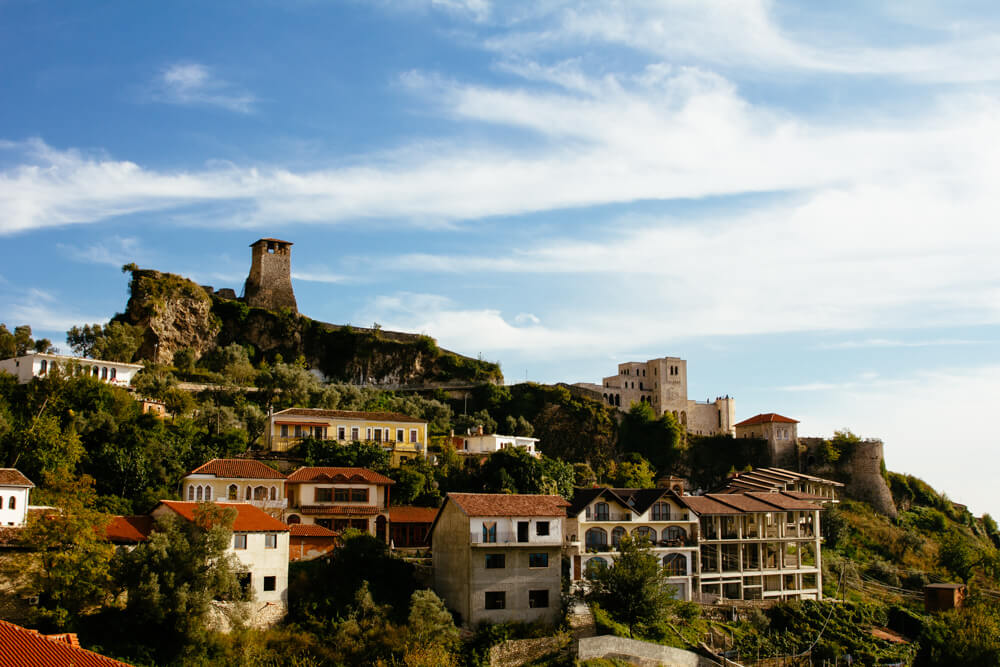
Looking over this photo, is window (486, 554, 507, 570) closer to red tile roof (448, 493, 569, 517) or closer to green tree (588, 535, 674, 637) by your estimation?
red tile roof (448, 493, 569, 517)

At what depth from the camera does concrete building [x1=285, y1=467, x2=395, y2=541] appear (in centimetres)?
5031

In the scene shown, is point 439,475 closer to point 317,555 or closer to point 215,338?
point 317,555

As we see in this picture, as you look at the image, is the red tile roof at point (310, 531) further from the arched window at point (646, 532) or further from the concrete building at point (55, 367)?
the concrete building at point (55, 367)

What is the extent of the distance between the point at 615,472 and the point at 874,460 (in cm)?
2524

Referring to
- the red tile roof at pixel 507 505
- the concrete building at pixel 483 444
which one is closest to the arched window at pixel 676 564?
the red tile roof at pixel 507 505

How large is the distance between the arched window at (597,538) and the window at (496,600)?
311 inches

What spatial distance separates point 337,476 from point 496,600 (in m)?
12.8

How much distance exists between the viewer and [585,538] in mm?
49531

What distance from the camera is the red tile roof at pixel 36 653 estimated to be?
2275cm

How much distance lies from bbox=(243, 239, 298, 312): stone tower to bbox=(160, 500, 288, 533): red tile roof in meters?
47.6

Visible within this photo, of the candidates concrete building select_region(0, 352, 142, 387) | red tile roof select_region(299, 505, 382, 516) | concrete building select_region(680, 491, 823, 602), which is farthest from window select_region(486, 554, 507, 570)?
concrete building select_region(0, 352, 142, 387)

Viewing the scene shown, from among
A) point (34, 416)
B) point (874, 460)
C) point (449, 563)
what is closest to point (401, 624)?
point (449, 563)

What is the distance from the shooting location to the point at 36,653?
914 inches

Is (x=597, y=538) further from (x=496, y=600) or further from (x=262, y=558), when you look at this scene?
(x=262, y=558)
